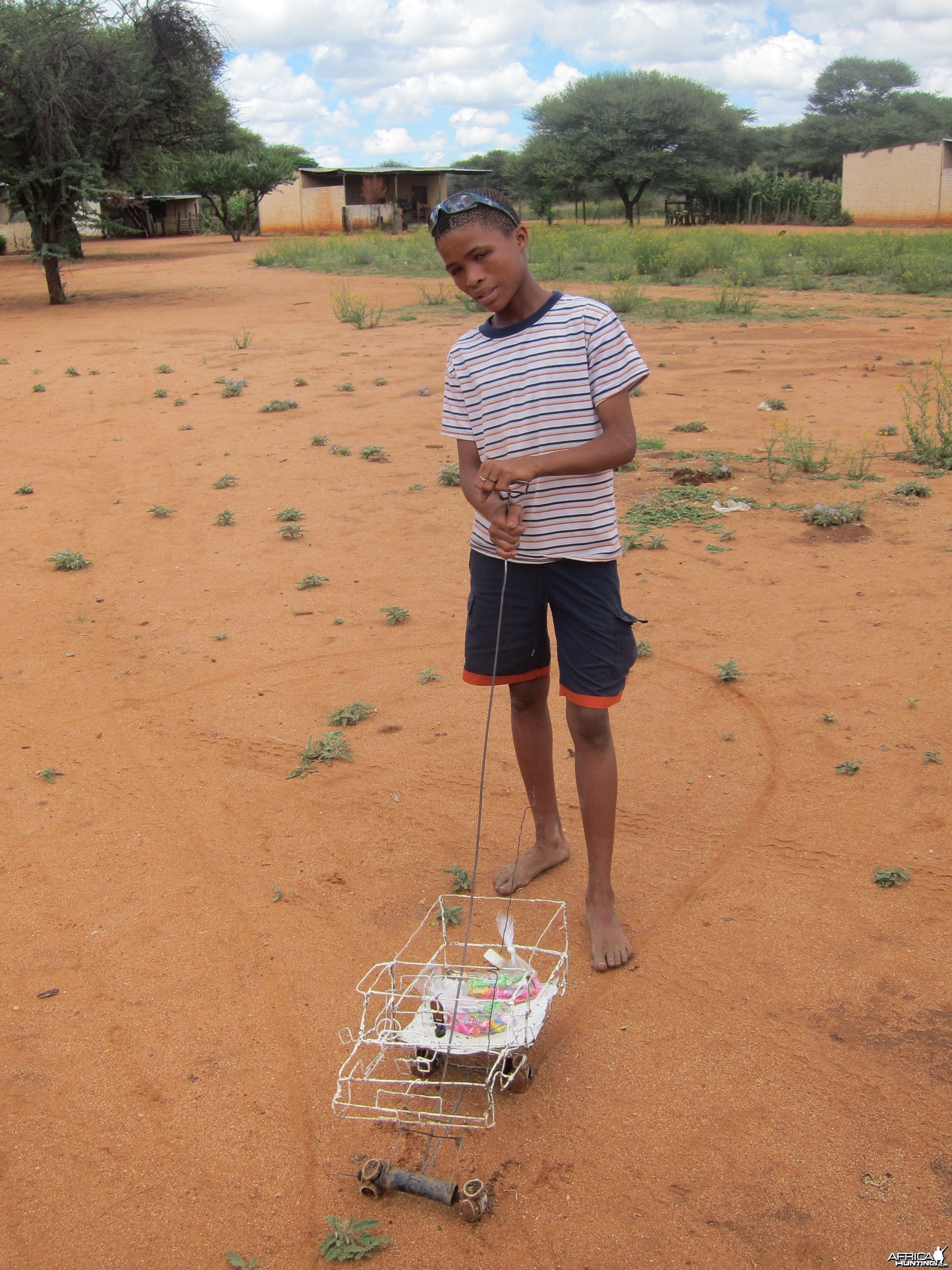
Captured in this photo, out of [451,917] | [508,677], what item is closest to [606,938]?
[451,917]

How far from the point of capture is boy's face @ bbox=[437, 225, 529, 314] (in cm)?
222

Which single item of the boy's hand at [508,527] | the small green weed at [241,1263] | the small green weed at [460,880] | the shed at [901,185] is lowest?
the small green weed at [241,1263]

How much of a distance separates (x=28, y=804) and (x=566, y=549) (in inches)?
83.0

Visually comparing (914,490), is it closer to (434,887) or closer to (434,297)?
(434,887)

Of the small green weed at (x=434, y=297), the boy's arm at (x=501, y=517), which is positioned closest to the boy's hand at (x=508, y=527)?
the boy's arm at (x=501, y=517)

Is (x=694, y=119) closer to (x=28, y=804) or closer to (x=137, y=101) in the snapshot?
(x=137, y=101)

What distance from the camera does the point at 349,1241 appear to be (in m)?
1.83

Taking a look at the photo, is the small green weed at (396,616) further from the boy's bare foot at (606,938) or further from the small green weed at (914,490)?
the small green weed at (914,490)

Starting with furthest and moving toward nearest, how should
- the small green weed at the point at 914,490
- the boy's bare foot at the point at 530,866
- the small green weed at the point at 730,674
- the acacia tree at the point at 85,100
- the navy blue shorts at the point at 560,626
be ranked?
the acacia tree at the point at 85,100 < the small green weed at the point at 914,490 < the small green weed at the point at 730,674 < the boy's bare foot at the point at 530,866 < the navy blue shorts at the point at 560,626

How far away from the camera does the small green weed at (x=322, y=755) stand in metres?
3.53

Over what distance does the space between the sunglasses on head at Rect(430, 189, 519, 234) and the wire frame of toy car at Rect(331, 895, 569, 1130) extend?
1586mm

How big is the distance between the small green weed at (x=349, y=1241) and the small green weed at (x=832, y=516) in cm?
469

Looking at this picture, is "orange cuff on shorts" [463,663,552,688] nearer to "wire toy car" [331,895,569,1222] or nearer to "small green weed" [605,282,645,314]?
"wire toy car" [331,895,569,1222]

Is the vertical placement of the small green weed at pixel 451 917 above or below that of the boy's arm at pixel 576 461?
below
